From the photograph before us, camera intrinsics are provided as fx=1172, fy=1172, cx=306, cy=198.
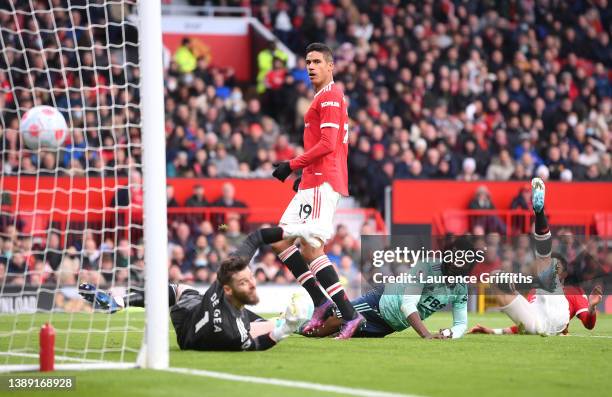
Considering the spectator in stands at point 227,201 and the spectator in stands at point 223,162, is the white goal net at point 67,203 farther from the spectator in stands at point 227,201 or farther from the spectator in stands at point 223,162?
the spectator in stands at point 223,162

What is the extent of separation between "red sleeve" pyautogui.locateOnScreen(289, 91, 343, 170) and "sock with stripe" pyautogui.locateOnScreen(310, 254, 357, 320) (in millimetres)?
875

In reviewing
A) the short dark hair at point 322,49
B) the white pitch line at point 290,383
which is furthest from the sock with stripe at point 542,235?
the white pitch line at point 290,383

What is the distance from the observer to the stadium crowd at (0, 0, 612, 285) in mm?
18781

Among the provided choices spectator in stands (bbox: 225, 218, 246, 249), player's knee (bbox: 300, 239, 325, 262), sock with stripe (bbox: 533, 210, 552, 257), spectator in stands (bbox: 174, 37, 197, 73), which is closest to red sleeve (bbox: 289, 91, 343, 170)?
player's knee (bbox: 300, 239, 325, 262)

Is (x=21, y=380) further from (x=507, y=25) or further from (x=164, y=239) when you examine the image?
(x=507, y=25)

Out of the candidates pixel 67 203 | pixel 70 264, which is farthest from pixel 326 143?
pixel 67 203

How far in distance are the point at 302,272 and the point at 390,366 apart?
2.52 meters

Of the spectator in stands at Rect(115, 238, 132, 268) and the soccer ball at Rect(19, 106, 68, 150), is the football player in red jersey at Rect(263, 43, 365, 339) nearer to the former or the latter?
the soccer ball at Rect(19, 106, 68, 150)

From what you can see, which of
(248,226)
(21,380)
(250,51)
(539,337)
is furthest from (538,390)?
(250,51)

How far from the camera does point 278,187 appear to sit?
20.1 metres

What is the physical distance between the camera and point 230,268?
876 centimetres

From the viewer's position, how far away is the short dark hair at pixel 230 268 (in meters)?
8.74

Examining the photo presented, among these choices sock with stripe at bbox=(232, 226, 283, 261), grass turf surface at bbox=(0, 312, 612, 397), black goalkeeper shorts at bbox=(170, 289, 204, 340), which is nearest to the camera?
grass turf surface at bbox=(0, 312, 612, 397)

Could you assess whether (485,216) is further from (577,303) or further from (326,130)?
(326,130)
